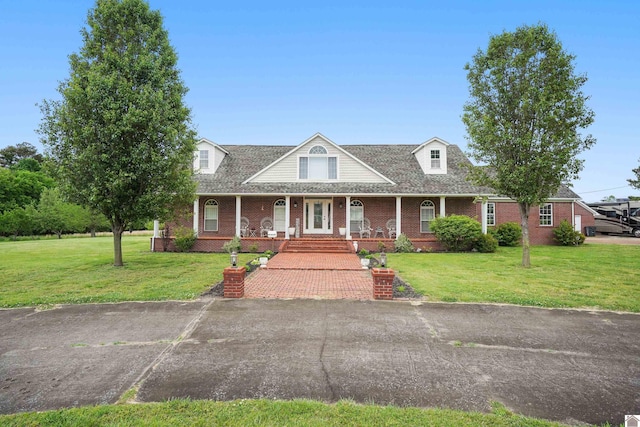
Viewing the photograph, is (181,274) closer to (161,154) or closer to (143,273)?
(143,273)

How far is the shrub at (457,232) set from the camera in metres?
17.3

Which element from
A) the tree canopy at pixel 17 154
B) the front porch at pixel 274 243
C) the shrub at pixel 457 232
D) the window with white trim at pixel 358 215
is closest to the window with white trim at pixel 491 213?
the shrub at pixel 457 232

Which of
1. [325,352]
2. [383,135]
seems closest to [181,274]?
[325,352]

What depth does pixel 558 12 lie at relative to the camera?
13398 mm

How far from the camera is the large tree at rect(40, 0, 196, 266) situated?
1095cm

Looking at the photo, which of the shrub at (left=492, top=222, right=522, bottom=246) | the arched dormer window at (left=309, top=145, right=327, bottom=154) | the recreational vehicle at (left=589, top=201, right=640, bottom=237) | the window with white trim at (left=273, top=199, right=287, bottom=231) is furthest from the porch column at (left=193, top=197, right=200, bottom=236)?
the recreational vehicle at (left=589, top=201, right=640, bottom=237)

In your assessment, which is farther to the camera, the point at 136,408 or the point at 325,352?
the point at 325,352

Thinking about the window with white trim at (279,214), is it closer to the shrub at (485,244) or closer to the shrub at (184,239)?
the shrub at (184,239)

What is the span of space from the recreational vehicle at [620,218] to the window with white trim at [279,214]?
2905 cm

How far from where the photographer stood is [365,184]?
19.8 meters

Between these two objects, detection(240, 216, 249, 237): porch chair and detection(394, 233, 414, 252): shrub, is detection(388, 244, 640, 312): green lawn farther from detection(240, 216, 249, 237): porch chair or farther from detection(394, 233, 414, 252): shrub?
detection(240, 216, 249, 237): porch chair

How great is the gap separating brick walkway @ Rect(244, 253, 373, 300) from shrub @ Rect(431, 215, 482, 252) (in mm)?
6629

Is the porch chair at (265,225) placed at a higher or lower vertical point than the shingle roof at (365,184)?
lower

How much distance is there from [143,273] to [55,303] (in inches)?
153
